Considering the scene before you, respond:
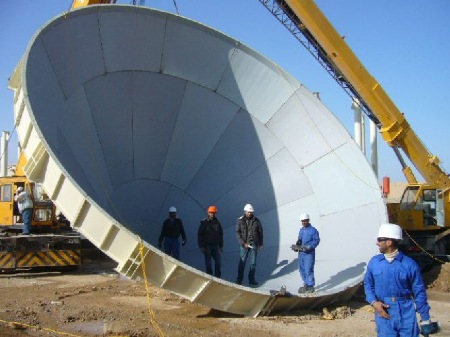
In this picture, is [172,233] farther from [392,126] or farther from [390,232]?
[392,126]

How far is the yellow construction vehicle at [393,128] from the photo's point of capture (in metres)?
14.6

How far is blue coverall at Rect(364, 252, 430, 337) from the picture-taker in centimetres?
464

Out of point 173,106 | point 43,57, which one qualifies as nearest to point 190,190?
point 173,106

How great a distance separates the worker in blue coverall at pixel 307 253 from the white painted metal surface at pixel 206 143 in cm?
28

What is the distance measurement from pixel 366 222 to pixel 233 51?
424 cm

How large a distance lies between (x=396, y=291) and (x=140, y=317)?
14.5ft

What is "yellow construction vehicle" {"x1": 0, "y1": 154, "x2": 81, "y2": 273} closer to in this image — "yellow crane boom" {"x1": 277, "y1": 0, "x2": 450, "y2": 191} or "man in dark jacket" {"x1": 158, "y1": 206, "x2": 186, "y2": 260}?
"man in dark jacket" {"x1": 158, "y1": 206, "x2": 186, "y2": 260}

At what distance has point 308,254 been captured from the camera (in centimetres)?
876

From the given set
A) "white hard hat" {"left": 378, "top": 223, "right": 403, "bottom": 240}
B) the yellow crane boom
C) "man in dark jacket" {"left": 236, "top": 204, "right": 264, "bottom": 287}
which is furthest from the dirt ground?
the yellow crane boom

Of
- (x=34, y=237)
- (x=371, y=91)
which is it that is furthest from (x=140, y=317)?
(x=371, y=91)

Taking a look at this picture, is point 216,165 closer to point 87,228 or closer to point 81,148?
point 81,148

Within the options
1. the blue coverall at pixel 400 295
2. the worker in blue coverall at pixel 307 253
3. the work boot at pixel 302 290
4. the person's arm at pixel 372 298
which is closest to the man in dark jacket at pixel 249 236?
the worker in blue coverall at pixel 307 253

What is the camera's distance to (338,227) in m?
9.96

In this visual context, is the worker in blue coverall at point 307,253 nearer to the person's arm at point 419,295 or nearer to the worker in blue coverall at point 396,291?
the worker in blue coverall at point 396,291
